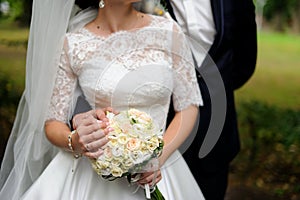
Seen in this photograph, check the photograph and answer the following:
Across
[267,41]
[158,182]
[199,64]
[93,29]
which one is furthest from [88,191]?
[267,41]

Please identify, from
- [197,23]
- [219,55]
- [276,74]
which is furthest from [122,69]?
[276,74]

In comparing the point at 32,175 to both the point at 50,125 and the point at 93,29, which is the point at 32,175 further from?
the point at 93,29

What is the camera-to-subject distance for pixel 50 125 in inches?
117

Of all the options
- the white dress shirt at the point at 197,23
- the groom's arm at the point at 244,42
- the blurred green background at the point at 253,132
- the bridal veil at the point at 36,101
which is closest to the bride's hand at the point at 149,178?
the bridal veil at the point at 36,101

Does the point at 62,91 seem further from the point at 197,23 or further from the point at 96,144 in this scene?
the point at 197,23

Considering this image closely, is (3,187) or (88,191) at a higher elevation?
(88,191)

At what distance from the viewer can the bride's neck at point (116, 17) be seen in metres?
2.96

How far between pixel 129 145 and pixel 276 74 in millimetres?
9168

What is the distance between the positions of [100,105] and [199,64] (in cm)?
78

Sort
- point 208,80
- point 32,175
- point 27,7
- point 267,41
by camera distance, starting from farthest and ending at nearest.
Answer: point 267,41 < point 27,7 < point 208,80 < point 32,175

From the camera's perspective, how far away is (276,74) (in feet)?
37.3

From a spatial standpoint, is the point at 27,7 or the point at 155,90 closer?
the point at 155,90

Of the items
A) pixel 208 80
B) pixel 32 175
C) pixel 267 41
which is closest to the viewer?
pixel 32 175

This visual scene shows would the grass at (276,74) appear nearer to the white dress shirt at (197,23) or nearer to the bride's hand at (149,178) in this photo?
the white dress shirt at (197,23)
